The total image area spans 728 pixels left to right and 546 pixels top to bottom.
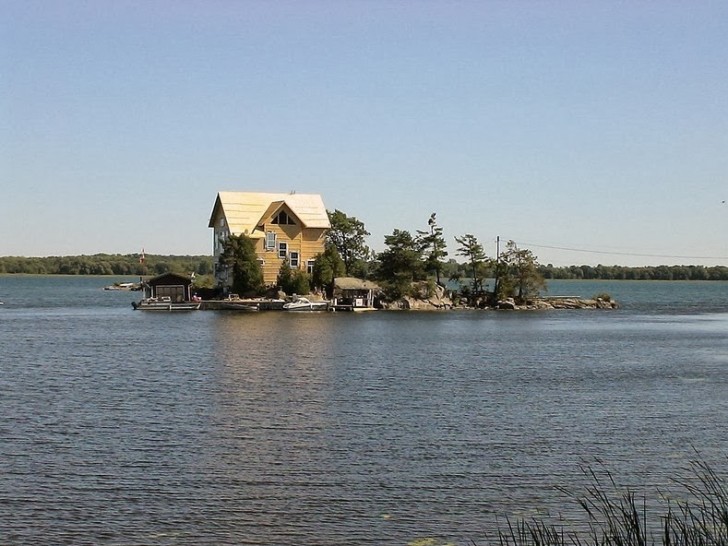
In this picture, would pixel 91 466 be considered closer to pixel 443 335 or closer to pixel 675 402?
pixel 675 402

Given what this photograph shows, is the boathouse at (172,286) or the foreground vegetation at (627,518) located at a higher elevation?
the boathouse at (172,286)

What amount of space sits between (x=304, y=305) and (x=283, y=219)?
403 inches

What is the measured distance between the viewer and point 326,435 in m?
26.9

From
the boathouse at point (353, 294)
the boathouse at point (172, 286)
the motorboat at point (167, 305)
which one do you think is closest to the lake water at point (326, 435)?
the motorboat at point (167, 305)

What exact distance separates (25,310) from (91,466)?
273 ft

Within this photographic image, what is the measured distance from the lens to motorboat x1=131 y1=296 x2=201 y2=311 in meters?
91.8

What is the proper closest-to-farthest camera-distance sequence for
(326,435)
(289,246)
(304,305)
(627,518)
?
(627,518) → (326,435) → (304,305) → (289,246)

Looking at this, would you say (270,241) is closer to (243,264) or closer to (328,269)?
(243,264)

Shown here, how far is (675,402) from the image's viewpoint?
34062 mm

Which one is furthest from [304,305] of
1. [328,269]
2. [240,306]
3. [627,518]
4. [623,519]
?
[627,518]

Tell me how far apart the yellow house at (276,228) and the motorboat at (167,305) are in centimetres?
457

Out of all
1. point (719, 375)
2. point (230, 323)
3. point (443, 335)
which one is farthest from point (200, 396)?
point (230, 323)

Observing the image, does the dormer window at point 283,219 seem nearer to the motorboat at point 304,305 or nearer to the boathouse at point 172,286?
the motorboat at point 304,305

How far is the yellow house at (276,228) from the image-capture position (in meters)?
93.6
